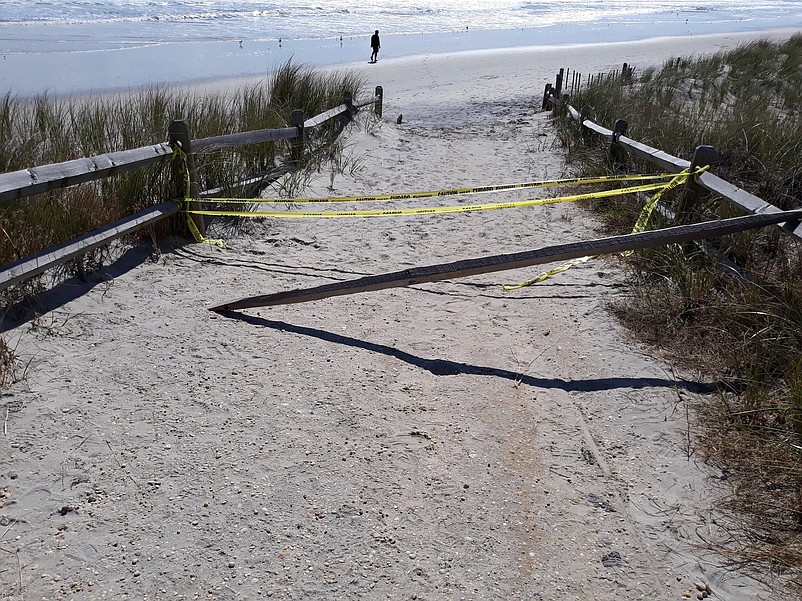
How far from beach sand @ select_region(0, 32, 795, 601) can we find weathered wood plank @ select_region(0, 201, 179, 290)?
0.28 m

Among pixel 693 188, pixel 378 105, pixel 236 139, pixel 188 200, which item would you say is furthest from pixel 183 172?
pixel 378 105

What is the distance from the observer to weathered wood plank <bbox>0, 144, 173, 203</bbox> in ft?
13.5

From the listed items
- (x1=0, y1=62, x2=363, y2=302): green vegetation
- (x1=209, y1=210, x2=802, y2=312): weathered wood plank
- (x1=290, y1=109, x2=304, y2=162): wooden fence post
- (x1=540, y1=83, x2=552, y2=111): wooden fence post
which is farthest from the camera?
(x1=540, y1=83, x2=552, y2=111): wooden fence post

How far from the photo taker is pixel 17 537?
2.68m

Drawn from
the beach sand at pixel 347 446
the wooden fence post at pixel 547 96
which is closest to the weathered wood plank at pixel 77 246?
the beach sand at pixel 347 446

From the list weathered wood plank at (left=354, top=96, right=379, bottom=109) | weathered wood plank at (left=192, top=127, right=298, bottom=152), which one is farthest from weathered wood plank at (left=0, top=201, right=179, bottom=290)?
weathered wood plank at (left=354, top=96, right=379, bottom=109)

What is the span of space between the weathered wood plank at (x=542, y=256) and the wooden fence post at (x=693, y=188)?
126 cm

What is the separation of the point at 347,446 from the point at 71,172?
300 centimetres

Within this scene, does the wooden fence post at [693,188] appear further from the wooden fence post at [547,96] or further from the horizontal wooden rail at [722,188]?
the wooden fence post at [547,96]

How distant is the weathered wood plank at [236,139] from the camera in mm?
6516

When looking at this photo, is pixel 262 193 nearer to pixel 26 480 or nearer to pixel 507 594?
pixel 26 480

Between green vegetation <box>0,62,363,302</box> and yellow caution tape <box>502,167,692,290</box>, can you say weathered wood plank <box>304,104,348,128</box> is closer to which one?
green vegetation <box>0,62,363,302</box>

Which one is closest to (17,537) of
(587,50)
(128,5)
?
(587,50)

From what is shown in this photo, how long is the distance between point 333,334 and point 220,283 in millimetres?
1369
